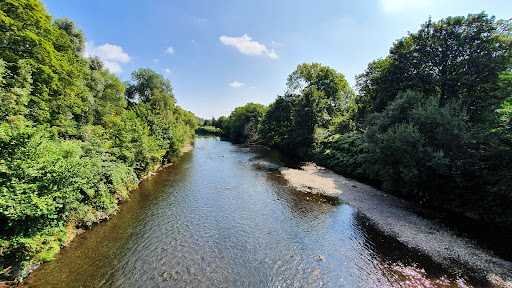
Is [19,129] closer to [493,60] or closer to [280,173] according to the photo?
[280,173]

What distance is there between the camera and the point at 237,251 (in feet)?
40.0

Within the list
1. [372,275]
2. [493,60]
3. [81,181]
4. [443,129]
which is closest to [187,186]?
[81,181]

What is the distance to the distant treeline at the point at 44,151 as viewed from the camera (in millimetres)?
8312

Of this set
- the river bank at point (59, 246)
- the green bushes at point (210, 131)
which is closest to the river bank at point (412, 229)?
the river bank at point (59, 246)

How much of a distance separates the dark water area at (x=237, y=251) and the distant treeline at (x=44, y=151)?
1791 mm

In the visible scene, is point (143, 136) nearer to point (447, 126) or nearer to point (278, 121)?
point (447, 126)

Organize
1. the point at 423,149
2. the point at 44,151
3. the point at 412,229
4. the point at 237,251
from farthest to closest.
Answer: the point at 423,149
the point at 412,229
the point at 237,251
the point at 44,151

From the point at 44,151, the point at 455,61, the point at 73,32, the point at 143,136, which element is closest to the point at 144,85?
the point at 73,32

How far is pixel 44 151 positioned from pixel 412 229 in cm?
2313

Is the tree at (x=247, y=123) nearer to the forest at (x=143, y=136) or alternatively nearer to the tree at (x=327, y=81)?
the tree at (x=327, y=81)

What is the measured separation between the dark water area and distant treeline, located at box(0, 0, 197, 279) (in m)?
1.79

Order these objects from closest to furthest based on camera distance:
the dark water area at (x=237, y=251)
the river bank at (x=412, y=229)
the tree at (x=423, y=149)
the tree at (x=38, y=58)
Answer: the dark water area at (x=237, y=251), the river bank at (x=412, y=229), the tree at (x=38, y=58), the tree at (x=423, y=149)

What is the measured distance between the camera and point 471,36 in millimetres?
22688

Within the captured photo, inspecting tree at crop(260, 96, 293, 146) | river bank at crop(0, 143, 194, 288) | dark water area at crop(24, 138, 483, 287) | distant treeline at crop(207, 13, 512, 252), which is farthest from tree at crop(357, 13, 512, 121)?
river bank at crop(0, 143, 194, 288)
